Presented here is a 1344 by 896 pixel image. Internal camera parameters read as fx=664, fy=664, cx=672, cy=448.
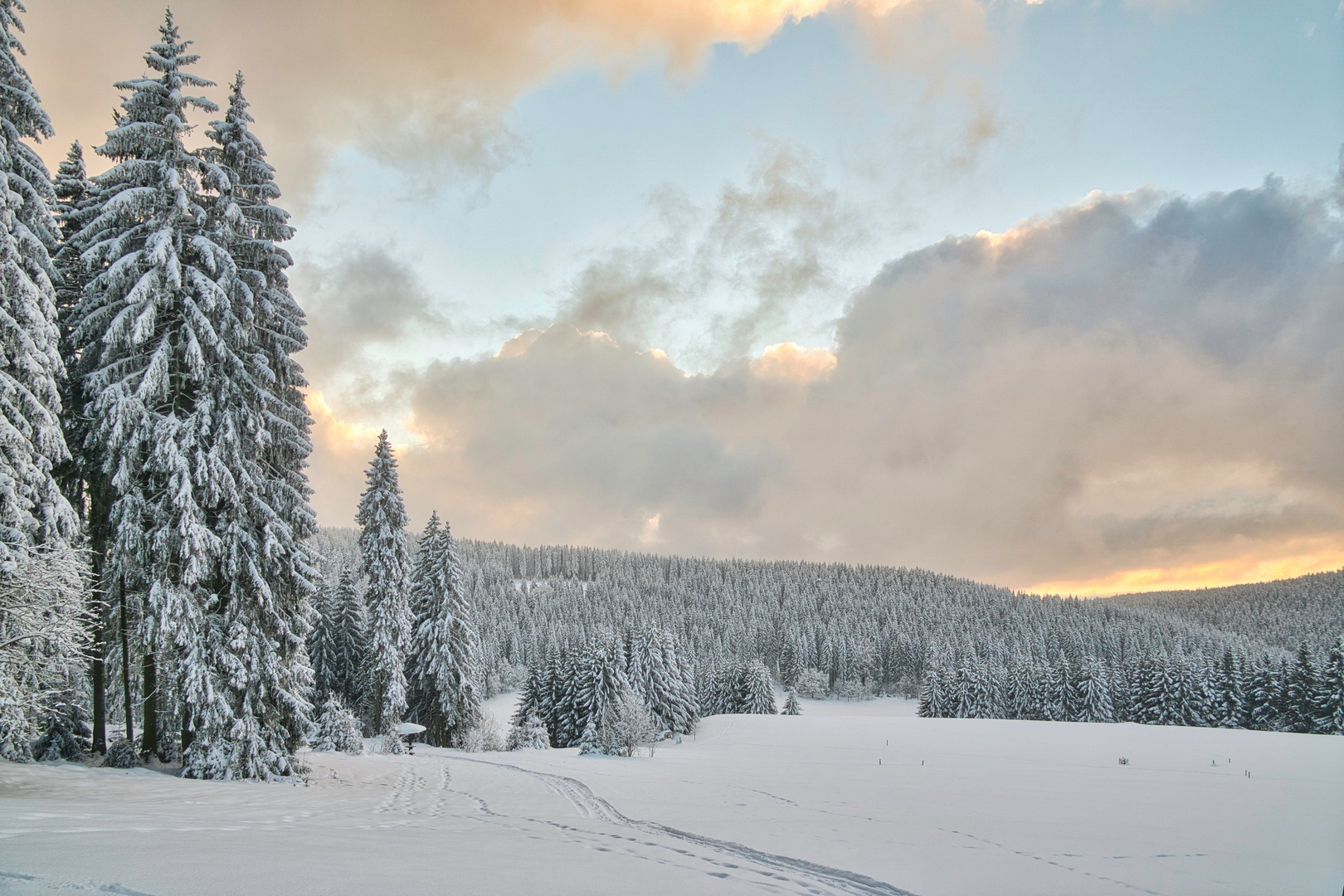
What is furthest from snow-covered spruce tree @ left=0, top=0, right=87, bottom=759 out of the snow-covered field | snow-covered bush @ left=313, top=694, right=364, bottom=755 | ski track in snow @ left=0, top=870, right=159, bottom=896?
snow-covered bush @ left=313, top=694, right=364, bottom=755

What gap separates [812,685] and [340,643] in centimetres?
9528

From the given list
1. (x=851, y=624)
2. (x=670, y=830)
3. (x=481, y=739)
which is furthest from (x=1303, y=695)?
(x=851, y=624)

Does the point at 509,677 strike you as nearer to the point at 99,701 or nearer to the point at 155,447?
the point at 99,701

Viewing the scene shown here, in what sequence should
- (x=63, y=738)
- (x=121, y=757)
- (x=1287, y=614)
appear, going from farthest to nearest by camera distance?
(x=1287, y=614) < (x=63, y=738) < (x=121, y=757)

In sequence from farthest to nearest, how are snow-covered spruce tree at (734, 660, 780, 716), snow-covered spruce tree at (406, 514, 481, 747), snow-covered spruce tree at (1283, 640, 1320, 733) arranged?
snow-covered spruce tree at (734, 660, 780, 716) < snow-covered spruce tree at (1283, 640, 1320, 733) < snow-covered spruce tree at (406, 514, 481, 747)

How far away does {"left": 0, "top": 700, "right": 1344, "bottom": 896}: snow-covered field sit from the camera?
264 inches

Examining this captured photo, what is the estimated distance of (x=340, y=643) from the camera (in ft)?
158

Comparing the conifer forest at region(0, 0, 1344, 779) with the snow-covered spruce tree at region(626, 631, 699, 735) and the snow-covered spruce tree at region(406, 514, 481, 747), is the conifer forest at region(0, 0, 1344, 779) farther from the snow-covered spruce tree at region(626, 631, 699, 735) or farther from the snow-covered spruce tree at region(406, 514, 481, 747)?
the snow-covered spruce tree at region(626, 631, 699, 735)

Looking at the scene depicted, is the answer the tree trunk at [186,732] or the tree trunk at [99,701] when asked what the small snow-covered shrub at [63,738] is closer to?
the tree trunk at [99,701]

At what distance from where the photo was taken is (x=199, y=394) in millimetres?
17406

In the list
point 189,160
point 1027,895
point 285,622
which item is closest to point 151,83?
point 189,160

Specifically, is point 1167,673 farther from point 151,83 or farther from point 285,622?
point 151,83

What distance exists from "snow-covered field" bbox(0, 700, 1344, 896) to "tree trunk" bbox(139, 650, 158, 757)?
2265mm

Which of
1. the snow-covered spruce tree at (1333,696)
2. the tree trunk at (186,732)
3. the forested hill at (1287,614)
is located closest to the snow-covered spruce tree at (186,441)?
the tree trunk at (186,732)
